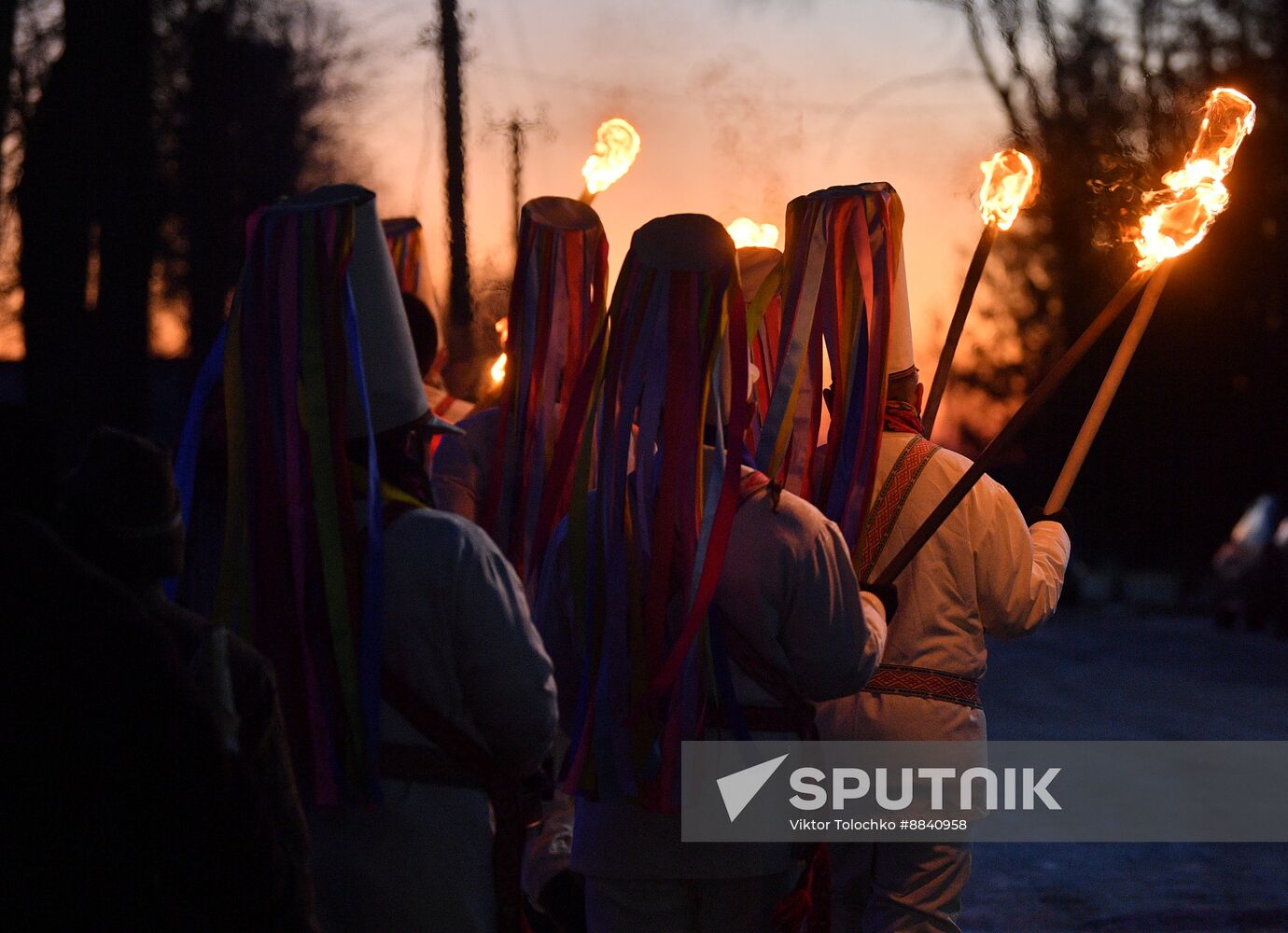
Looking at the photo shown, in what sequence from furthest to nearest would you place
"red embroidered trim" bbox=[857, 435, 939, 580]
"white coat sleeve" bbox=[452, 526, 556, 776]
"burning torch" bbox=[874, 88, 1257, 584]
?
"red embroidered trim" bbox=[857, 435, 939, 580] < "burning torch" bbox=[874, 88, 1257, 584] < "white coat sleeve" bbox=[452, 526, 556, 776]

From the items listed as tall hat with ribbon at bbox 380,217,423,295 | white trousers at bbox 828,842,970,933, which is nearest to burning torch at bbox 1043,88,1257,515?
white trousers at bbox 828,842,970,933

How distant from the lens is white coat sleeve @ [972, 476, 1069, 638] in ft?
16.1

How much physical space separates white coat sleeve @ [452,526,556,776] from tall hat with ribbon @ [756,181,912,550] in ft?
5.22

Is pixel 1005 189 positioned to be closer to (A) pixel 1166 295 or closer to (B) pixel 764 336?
(B) pixel 764 336

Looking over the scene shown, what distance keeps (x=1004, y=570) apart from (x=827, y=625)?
2.77 feet

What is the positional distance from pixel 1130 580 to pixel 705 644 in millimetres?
55921

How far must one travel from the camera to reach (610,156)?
7.51 metres

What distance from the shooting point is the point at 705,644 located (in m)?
4.36

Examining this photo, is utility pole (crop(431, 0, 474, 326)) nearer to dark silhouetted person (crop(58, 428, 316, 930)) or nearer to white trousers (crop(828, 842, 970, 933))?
white trousers (crop(828, 842, 970, 933))

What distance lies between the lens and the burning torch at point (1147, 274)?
15.8 feet

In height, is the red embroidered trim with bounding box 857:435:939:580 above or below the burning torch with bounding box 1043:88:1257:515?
below

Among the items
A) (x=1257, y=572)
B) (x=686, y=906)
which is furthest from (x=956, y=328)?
(x=1257, y=572)

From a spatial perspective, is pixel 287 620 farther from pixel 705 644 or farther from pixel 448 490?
pixel 448 490

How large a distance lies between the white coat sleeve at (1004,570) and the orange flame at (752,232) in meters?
2.96
